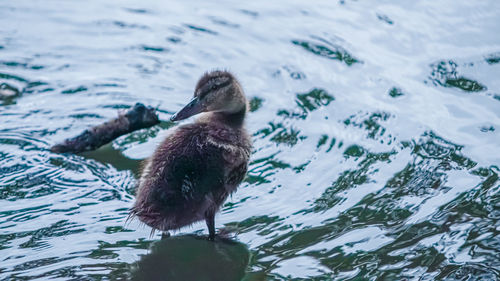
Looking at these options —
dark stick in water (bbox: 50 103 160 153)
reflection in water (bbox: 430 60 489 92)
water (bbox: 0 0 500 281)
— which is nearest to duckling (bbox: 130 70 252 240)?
water (bbox: 0 0 500 281)

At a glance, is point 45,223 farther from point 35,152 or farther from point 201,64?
point 201,64

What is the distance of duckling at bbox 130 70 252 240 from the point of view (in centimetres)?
457

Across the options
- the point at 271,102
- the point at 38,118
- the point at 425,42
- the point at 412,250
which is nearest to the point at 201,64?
the point at 271,102

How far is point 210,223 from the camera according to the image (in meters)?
4.84

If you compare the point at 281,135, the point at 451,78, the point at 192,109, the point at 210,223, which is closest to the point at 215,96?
the point at 192,109

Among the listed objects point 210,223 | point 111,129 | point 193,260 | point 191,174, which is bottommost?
point 193,260

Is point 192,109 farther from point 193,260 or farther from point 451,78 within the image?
point 451,78

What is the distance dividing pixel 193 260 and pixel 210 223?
0.24 meters

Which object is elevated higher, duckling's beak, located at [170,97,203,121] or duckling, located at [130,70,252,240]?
duckling's beak, located at [170,97,203,121]

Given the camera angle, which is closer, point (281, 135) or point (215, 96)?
point (215, 96)

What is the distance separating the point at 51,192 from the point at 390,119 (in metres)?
2.57

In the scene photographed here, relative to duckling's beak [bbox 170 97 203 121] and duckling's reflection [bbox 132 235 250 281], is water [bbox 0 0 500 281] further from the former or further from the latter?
duckling's beak [bbox 170 97 203 121]

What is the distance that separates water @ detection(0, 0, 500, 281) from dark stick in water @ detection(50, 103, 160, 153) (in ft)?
0.26

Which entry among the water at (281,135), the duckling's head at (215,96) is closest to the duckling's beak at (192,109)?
the duckling's head at (215,96)
